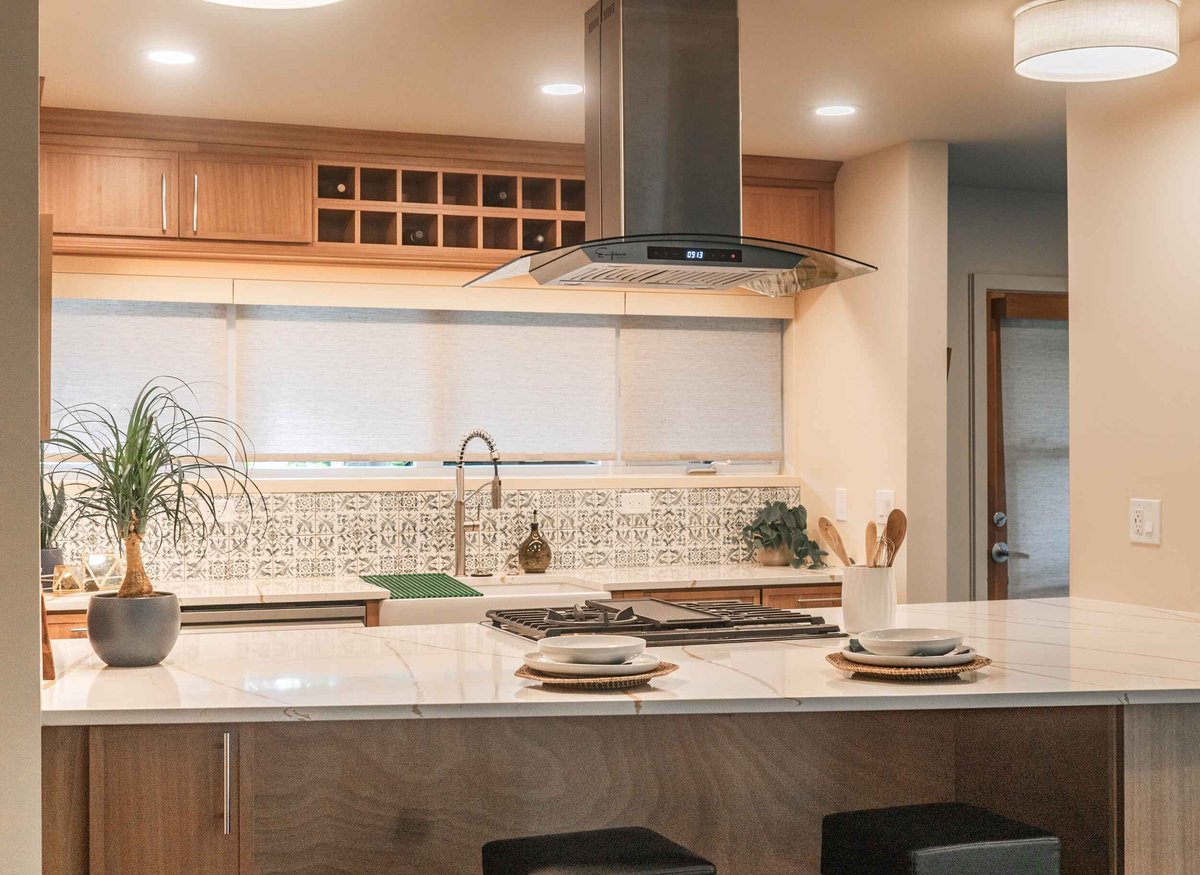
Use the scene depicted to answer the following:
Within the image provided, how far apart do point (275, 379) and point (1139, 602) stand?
313 cm

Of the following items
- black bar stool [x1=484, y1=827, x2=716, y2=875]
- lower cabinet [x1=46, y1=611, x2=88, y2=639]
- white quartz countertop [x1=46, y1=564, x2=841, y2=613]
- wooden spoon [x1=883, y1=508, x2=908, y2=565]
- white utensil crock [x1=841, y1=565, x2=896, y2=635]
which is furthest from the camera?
white quartz countertop [x1=46, y1=564, x2=841, y2=613]

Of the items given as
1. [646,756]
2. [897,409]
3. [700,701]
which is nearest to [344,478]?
[897,409]

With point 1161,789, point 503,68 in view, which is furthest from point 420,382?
point 1161,789

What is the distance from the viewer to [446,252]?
15.4 ft

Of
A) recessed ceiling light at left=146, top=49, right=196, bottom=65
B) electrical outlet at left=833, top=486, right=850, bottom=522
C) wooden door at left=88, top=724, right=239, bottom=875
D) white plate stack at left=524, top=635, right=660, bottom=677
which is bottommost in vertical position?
wooden door at left=88, top=724, right=239, bottom=875

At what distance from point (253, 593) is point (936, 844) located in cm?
258

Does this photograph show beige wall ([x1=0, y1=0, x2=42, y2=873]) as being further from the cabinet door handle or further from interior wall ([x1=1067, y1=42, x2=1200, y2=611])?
interior wall ([x1=1067, y1=42, x2=1200, y2=611])

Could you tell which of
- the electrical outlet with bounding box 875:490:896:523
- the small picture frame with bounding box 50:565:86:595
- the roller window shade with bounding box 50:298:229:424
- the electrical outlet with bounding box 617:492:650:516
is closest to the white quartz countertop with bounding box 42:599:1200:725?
the small picture frame with bounding box 50:565:86:595

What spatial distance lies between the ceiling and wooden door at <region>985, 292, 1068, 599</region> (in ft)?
2.68

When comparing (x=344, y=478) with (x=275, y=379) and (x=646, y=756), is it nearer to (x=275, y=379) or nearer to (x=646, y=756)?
(x=275, y=379)

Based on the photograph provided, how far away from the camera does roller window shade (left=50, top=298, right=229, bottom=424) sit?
178 inches

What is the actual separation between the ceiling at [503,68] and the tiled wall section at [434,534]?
1446mm

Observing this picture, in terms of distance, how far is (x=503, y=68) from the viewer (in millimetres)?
3832

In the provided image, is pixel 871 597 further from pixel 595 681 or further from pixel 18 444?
pixel 18 444
